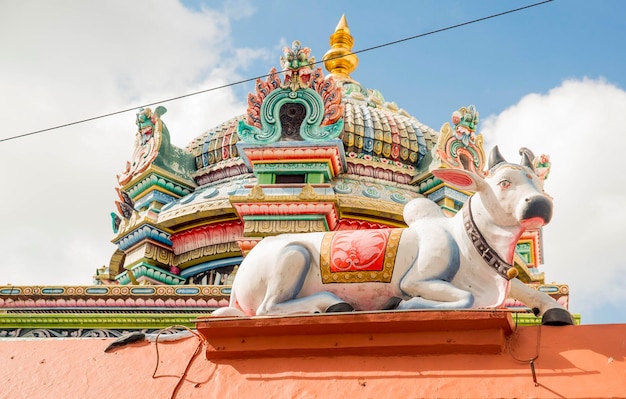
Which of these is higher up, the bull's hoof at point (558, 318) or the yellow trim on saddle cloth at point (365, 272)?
the yellow trim on saddle cloth at point (365, 272)

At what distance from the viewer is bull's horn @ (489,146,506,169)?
562 cm

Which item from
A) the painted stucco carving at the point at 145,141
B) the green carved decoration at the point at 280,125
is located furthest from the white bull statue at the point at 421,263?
the painted stucco carving at the point at 145,141

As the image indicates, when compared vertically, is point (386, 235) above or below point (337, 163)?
below

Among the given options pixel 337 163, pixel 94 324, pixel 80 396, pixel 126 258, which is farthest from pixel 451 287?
pixel 126 258

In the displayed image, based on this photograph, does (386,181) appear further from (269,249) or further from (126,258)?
(269,249)

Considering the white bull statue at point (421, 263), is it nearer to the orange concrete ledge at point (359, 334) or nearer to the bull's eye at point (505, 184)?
the bull's eye at point (505, 184)

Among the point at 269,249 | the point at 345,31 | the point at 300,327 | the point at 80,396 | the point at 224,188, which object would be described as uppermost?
the point at 345,31

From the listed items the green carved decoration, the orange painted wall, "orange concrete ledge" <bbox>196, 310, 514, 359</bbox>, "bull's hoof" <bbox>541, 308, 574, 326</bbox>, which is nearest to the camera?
the orange painted wall

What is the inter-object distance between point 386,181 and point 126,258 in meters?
4.35

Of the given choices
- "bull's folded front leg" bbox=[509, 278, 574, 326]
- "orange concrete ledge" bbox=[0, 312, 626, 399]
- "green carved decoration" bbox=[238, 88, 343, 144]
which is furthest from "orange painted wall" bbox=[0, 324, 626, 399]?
"green carved decoration" bbox=[238, 88, 343, 144]

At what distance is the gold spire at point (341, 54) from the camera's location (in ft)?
57.5

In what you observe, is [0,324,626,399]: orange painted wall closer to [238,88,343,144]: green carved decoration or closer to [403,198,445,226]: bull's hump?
[403,198,445,226]: bull's hump

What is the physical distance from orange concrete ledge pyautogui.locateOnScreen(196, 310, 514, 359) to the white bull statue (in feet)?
0.78

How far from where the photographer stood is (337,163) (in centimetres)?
1295
